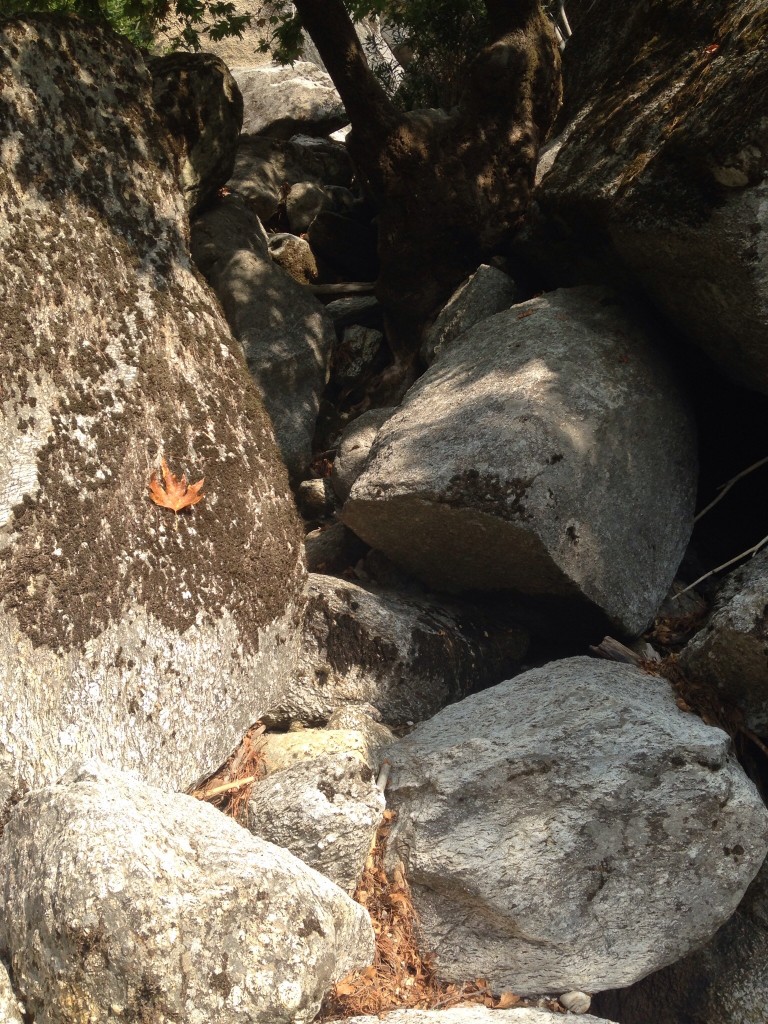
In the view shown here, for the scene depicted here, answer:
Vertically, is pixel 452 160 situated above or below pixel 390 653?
above

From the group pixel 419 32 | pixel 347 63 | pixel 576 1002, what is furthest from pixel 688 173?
pixel 419 32

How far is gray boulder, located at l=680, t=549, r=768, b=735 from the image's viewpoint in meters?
3.49

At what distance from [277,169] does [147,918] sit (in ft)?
21.2

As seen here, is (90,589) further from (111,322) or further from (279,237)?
(279,237)

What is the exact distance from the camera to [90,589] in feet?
10.8

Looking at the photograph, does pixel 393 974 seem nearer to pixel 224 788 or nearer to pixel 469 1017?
pixel 469 1017

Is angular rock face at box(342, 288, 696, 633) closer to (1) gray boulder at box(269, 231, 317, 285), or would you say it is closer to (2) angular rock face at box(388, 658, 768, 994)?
(2) angular rock face at box(388, 658, 768, 994)

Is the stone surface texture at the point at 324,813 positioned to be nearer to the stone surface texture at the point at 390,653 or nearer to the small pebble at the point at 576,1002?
the stone surface texture at the point at 390,653

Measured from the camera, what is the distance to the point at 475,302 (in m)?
5.31

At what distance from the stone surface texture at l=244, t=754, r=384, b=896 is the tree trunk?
3.29m

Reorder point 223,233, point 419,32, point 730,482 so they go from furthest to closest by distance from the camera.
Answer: point 419,32, point 223,233, point 730,482

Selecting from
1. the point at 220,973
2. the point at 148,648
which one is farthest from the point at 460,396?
the point at 220,973

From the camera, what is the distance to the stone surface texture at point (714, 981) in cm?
334

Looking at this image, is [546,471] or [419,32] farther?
[419,32]
